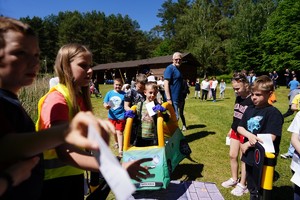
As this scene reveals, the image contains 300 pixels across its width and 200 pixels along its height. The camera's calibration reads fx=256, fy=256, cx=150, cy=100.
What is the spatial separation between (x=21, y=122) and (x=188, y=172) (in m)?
4.54

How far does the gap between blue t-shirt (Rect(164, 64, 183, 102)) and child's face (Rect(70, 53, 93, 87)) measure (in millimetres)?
4951

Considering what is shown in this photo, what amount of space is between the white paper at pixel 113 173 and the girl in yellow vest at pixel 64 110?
0.78 m

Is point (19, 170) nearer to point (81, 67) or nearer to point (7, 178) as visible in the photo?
point (7, 178)

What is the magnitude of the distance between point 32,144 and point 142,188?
3.26 metres

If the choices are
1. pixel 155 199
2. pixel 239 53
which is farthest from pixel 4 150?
pixel 239 53

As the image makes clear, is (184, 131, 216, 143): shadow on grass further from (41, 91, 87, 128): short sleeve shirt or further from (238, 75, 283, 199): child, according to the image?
(41, 91, 87, 128): short sleeve shirt

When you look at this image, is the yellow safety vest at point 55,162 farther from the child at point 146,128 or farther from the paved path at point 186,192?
the child at point 146,128

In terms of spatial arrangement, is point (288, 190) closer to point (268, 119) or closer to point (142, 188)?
point (268, 119)

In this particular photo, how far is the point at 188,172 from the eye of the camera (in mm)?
5297

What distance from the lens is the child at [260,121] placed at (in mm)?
3305

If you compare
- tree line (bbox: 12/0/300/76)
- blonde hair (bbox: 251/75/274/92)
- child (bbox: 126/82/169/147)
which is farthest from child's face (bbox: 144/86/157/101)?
tree line (bbox: 12/0/300/76)

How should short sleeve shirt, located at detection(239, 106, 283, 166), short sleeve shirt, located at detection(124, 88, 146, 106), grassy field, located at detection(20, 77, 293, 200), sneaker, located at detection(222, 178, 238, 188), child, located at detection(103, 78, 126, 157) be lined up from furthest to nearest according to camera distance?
child, located at detection(103, 78, 126, 157) < short sleeve shirt, located at detection(124, 88, 146, 106) < grassy field, located at detection(20, 77, 293, 200) < sneaker, located at detection(222, 178, 238, 188) < short sleeve shirt, located at detection(239, 106, 283, 166)

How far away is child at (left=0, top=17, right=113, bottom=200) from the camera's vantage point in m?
0.96

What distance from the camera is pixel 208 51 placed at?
46.7 metres
